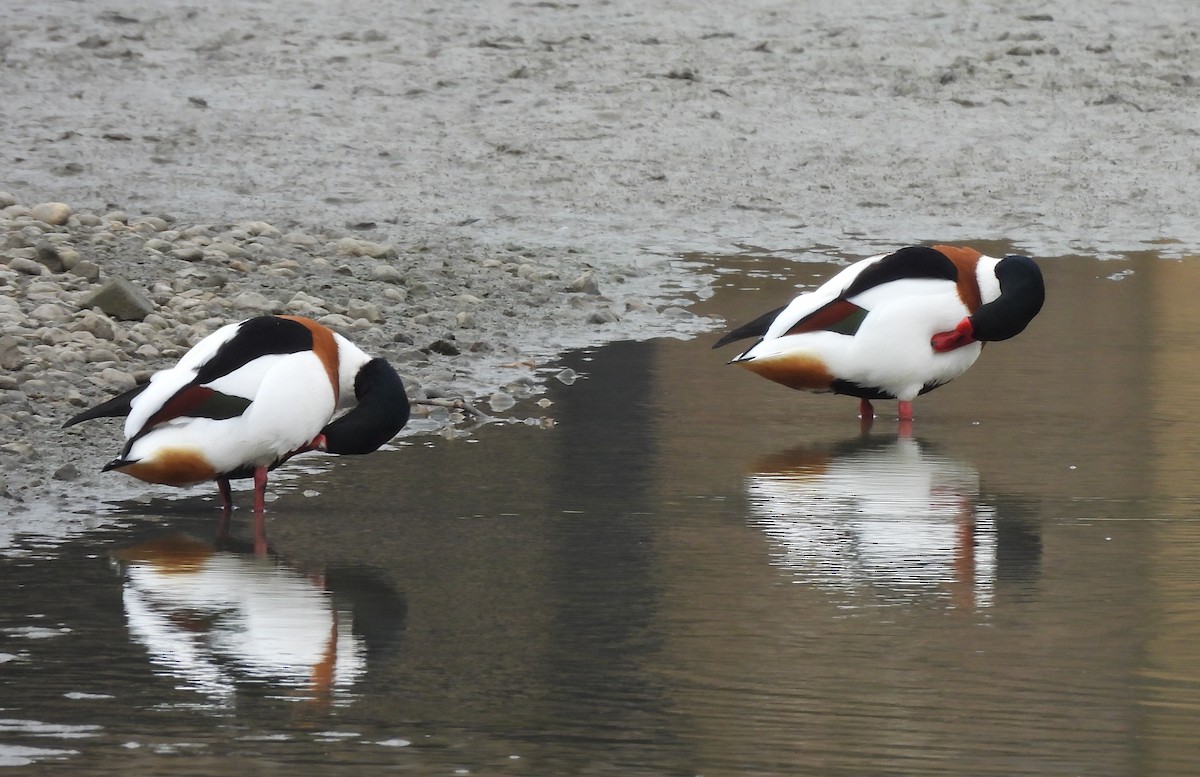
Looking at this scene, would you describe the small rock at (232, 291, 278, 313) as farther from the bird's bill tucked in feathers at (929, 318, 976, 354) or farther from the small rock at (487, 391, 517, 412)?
the bird's bill tucked in feathers at (929, 318, 976, 354)

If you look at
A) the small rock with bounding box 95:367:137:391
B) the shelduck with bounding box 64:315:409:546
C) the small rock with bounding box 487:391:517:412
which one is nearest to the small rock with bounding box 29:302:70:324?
the small rock with bounding box 95:367:137:391

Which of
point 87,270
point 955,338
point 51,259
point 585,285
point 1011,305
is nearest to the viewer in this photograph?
point 1011,305

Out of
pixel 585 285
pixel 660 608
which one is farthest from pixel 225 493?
pixel 585 285

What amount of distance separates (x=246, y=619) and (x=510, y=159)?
8557mm

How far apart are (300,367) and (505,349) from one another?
8.82 feet

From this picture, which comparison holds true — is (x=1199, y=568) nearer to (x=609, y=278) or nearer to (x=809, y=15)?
(x=609, y=278)

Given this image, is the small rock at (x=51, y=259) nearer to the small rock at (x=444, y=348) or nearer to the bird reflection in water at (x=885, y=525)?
the small rock at (x=444, y=348)

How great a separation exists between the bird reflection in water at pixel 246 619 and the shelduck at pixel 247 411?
232mm

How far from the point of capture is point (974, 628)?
183 inches

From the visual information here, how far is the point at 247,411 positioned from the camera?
18.0ft

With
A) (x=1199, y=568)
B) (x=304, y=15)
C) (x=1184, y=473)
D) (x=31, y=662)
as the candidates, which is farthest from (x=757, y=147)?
(x=31, y=662)

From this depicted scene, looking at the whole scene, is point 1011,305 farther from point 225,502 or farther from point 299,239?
point 299,239

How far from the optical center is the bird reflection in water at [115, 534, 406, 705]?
168 inches

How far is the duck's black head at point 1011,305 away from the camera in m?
6.90
